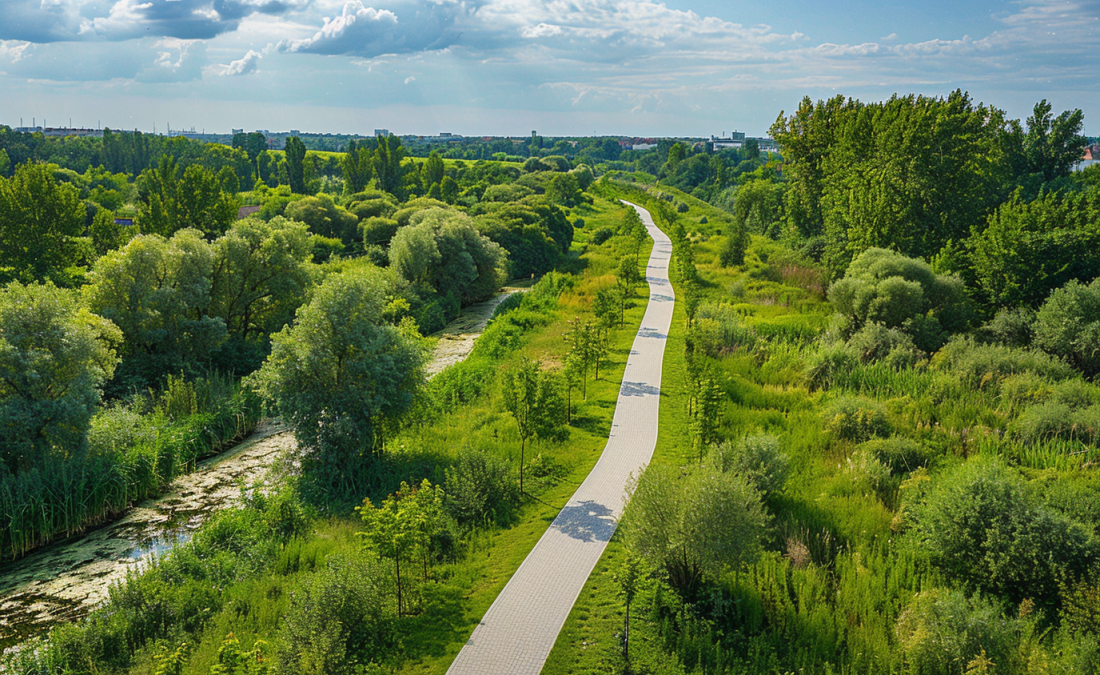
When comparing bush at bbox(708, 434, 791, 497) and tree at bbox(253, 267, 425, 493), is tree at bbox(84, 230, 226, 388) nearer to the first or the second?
tree at bbox(253, 267, 425, 493)

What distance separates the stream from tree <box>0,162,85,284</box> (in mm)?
30472

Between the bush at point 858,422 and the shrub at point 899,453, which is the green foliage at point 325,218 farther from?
the shrub at point 899,453

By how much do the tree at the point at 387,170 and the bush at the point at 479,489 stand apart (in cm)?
7185

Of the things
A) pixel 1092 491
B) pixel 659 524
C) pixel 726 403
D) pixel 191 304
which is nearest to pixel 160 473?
pixel 191 304

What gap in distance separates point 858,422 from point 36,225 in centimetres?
5182

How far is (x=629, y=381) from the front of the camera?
86.9 ft

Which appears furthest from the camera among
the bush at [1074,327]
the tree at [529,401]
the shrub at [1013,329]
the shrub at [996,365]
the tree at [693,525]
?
the shrub at [1013,329]

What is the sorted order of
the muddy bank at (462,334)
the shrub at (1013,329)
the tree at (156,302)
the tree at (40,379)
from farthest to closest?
1. the muddy bank at (462,334)
2. the shrub at (1013,329)
3. the tree at (156,302)
4. the tree at (40,379)

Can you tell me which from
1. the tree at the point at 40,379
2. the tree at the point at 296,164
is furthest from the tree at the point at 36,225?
the tree at the point at 296,164

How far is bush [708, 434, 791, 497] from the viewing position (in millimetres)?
16250

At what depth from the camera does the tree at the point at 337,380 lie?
1947cm

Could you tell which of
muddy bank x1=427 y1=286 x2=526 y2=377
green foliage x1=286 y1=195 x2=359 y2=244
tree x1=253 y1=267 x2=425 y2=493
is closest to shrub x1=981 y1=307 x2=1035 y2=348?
muddy bank x1=427 y1=286 x2=526 y2=377

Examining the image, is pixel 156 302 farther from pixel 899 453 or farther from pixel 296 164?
pixel 296 164

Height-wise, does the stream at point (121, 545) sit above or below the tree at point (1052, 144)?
below
